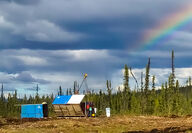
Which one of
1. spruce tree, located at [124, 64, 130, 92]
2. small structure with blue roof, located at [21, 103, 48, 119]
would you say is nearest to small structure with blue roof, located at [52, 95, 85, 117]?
small structure with blue roof, located at [21, 103, 48, 119]

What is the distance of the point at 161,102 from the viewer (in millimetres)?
106938

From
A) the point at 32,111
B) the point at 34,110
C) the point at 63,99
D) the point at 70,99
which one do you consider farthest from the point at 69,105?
the point at 32,111

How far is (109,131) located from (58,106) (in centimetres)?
1933

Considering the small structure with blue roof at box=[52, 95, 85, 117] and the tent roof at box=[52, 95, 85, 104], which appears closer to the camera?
the small structure with blue roof at box=[52, 95, 85, 117]

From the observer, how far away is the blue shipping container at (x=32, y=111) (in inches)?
1859

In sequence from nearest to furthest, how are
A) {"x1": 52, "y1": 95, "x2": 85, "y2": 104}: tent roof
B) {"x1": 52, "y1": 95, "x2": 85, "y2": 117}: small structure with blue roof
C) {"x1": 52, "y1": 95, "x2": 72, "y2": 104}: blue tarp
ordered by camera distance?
{"x1": 52, "y1": 95, "x2": 85, "y2": 117}: small structure with blue roof → {"x1": 52, "y1": 95, "x2": 85, "y2": 104}: tent roof → {"x1": 52, "y1": 95, "x2": 72, "y2": 104}: blue tarp

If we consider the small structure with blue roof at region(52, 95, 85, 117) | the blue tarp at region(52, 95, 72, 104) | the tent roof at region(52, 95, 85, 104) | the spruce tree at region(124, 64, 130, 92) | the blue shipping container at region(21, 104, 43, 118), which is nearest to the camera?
the small structure with blue roof at region(52, 95, 85, 117)

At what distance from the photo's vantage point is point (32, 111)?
4803 cm

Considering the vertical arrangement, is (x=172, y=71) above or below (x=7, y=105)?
above

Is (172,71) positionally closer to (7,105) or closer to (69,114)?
(69,114)

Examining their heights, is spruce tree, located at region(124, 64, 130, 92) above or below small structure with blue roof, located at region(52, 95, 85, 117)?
above

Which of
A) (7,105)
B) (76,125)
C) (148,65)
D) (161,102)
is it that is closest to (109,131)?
(76,125)

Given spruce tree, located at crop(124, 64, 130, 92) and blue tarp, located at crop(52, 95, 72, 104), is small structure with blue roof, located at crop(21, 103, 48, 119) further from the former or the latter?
spruce tree, located at crop(124, 64, 130, 92)

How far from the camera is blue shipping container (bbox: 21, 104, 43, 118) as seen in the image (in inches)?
1859
